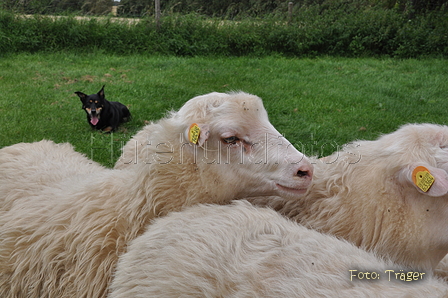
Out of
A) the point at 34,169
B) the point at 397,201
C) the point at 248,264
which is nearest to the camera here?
the point at 248,264

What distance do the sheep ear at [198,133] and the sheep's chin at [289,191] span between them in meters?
0.49

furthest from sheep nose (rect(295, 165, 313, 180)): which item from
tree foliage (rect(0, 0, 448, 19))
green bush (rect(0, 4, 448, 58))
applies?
tree foliage (rect(0, 0, 448, 19))

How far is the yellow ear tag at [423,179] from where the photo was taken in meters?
2.05

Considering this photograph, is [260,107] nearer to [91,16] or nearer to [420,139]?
[420,139]

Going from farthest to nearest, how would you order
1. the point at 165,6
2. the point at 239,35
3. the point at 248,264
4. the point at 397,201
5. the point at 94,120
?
1. the point at 165,6
2. the point at 239,35
3. the point at 94,120
4. the point at 397,201
5. the point at 248,264

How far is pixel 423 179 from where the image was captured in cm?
206

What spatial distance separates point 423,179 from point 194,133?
121cm

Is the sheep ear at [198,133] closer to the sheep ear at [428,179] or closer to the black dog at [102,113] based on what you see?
the sheep ear at [428,179]

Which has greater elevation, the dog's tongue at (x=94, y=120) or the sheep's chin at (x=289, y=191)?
the sheep's chin at (x=289, y=191)

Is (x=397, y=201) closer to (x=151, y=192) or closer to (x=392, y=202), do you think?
(x=392, y=202)

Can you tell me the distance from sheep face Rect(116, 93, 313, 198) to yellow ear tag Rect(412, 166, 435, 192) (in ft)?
1.78

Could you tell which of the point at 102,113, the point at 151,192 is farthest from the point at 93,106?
the point at 151,192

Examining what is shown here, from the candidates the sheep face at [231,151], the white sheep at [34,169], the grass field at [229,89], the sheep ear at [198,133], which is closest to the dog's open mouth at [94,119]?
the grass field at [229,89]

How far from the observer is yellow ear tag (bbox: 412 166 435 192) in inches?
80.9
